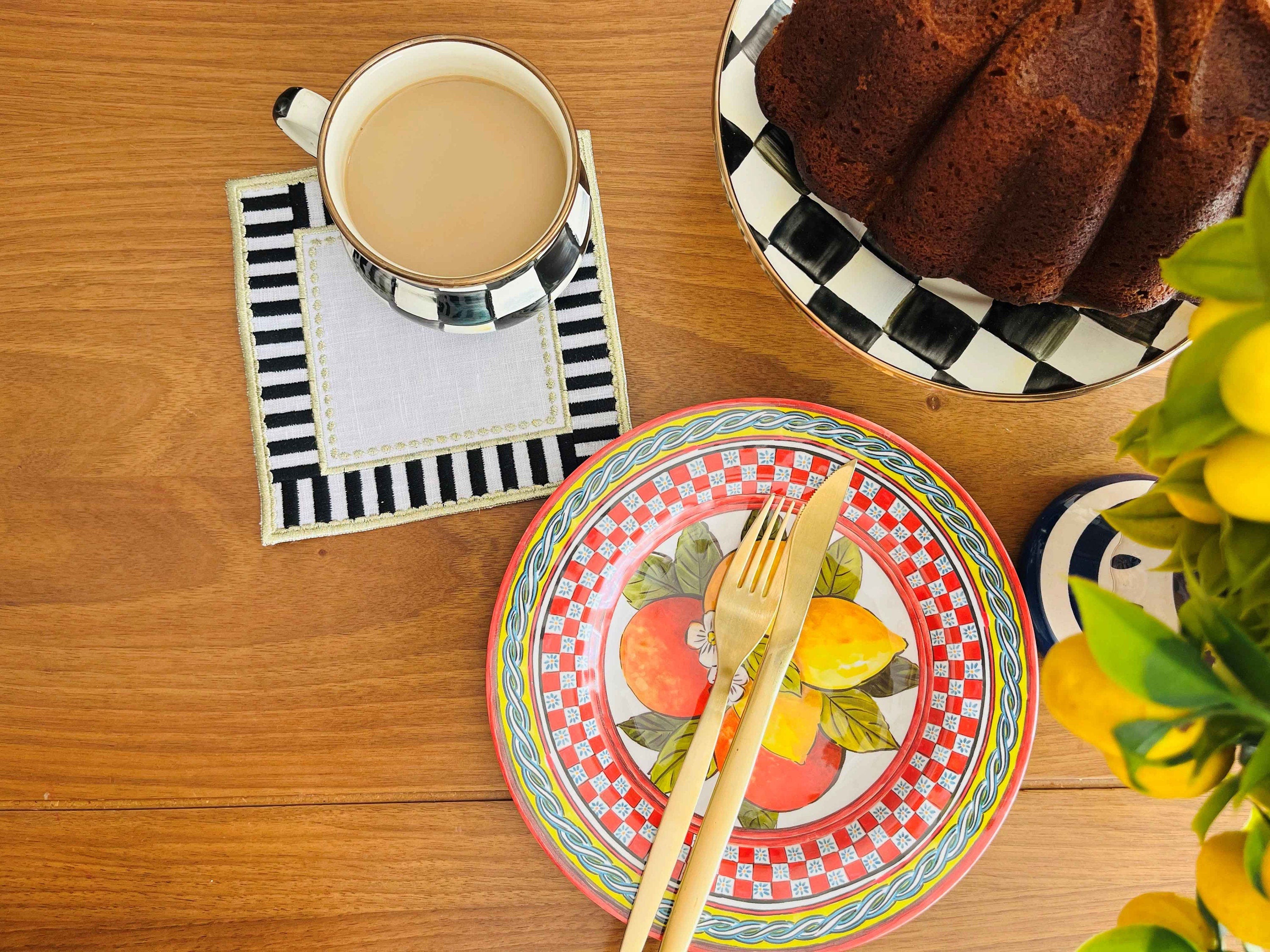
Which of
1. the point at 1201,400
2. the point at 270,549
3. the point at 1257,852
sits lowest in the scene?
the point at 270,549

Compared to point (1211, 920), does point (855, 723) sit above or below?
below

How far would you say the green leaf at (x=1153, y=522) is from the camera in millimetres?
391

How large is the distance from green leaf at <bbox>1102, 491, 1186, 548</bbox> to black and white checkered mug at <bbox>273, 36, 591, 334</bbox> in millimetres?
383

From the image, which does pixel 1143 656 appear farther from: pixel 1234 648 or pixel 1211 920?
pixel 1211 920

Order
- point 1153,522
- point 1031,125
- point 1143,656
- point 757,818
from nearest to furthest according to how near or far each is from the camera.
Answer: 1. point 1143,656
2. point 1153,522
3. point 1031,125
4. point 757,818

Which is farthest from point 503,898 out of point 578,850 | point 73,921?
point 73,921

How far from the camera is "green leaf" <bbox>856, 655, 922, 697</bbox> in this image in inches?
25.8

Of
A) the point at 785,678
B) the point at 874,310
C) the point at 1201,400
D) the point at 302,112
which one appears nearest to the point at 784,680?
the point at 785,678

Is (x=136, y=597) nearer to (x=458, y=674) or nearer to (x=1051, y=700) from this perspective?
(x=458, y=674)

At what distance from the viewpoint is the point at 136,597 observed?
0.69m

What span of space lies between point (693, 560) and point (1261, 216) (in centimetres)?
45

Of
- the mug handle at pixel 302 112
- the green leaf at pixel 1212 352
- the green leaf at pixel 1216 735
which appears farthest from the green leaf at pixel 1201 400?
the mug handle at pixel 302 112

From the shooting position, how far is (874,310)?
62cm

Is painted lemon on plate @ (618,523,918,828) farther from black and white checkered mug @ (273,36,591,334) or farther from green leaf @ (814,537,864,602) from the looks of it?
black and white checkered mug @ (273,36,591,334)
